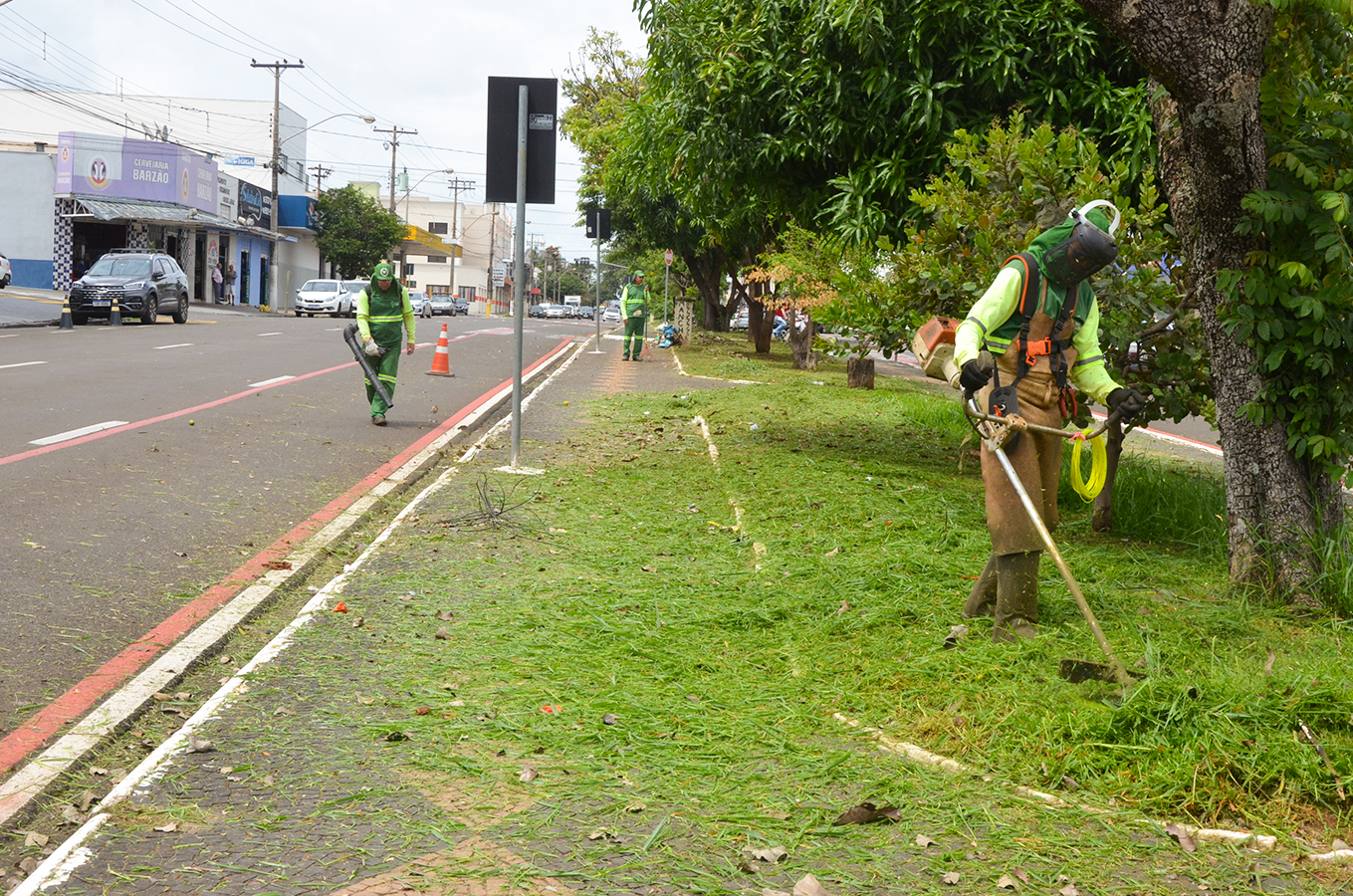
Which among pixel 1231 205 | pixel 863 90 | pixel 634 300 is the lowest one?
pixel 634 300

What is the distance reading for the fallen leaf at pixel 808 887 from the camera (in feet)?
11.0

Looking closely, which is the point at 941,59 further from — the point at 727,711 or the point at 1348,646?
the point at 727,711

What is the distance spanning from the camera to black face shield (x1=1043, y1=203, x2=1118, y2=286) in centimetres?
522

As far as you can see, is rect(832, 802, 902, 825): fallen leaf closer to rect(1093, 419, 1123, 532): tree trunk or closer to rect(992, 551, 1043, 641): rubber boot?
rect(992, 551, 1043, 641): rubber boot

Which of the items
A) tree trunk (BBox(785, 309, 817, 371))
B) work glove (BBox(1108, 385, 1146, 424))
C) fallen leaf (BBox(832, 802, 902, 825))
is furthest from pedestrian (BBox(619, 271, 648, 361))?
fallen leaf (BBox(832, 802, 902, 825))

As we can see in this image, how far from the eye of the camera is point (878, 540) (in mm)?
7512

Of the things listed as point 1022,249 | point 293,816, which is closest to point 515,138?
point 1022,249

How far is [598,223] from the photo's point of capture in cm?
2469

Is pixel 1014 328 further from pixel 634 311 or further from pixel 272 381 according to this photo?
pixel 634 311

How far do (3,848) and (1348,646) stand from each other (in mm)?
5179

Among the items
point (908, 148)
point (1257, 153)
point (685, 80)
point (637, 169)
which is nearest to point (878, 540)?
point (1257, 153)

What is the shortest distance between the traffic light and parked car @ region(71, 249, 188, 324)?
1236cm

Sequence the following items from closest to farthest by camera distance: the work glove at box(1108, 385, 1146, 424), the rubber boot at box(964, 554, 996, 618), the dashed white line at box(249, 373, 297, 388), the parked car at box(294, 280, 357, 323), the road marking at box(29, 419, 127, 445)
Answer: the work glove at box(1108, 385, 1146, 424) < the rubber boot at box(964, 554, 996, 618) < the road marking at box(29, 419, 127, 445) < the dashed white line at box(249, 373, 297, 388) < the parked car at box(294, 280, 357, 323)

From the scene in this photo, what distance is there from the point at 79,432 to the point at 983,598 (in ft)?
27.6
